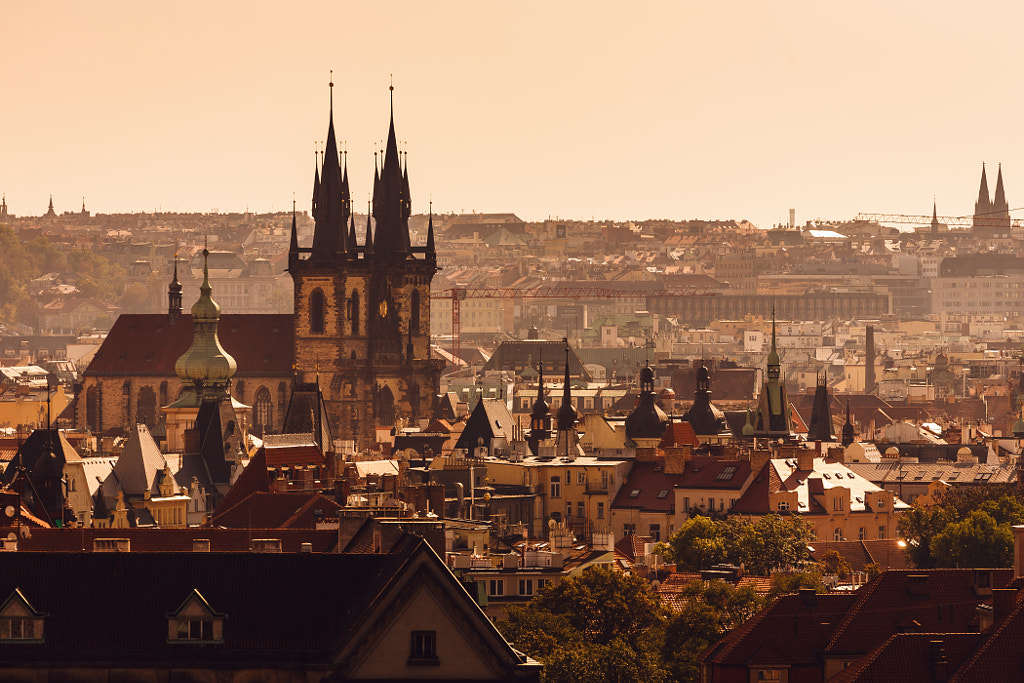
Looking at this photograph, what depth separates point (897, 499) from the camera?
11144cm

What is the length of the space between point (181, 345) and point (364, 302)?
11.4 m

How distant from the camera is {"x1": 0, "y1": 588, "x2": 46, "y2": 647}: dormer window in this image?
38.1m

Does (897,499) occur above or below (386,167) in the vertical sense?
below

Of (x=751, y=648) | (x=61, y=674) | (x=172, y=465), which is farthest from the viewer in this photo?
(x=172, y=465)

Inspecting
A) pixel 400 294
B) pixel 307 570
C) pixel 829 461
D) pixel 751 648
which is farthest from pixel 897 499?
pixel 307 570

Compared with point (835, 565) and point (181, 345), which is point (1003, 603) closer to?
point (835, 565)

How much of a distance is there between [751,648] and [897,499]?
Result: 58302mm

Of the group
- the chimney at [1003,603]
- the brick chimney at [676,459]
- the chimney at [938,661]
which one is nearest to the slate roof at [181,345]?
the brick chimney at [676,459]

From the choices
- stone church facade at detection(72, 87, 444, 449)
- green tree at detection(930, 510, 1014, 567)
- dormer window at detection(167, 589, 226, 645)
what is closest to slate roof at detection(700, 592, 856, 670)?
dormer window at detection(167, 589, 226, 645)

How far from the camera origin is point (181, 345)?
6235 inches

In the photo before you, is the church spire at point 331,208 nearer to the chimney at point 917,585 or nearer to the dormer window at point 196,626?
the chimney at point 917,585

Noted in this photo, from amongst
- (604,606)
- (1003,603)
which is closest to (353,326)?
(604,606)

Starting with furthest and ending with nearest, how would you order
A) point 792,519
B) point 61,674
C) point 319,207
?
point 319,207 → point 792,519 → point 61,674

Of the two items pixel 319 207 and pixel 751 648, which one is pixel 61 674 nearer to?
pixel 751 648
